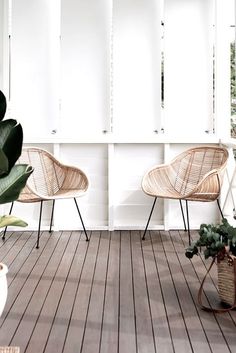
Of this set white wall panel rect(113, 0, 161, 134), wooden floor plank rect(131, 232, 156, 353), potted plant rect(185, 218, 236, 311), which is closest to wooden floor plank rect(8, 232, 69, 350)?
wooden floor plank rect(131, 232, 156, 353)

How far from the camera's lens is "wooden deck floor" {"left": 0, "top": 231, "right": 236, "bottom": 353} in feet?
7.93

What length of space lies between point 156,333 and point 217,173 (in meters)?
2.19

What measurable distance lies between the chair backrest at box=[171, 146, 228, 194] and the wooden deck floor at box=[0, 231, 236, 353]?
629 mm

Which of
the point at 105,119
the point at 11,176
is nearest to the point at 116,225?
the point at 105,119

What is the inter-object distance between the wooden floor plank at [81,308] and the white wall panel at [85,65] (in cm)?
146

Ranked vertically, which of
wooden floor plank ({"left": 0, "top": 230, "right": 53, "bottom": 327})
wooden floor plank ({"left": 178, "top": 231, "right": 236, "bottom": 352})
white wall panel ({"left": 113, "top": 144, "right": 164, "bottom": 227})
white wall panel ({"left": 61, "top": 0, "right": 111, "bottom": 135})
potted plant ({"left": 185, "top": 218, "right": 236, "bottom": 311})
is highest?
white wall panel ({"left": 61, "top": 0, "right": 111, "bottom": 135})

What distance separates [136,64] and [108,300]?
2.76m

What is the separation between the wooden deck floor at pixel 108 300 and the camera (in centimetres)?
242

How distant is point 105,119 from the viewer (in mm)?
5035

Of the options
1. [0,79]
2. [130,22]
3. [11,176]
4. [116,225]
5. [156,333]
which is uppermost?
[130,22]

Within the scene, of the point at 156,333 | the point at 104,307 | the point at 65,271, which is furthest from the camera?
the point at 65,271

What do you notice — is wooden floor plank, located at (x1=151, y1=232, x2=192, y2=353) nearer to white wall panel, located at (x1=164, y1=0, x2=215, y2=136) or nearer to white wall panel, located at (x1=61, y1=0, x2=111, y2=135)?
white wall panel, located at (x1=164, y1=0, x2=215, y2=136)

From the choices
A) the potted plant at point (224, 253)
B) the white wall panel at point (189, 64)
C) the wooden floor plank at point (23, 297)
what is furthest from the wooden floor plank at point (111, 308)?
the white wall panel at point (189, 64)

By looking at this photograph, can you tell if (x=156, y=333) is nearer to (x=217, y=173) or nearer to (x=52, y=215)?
(x=217, y=173)
